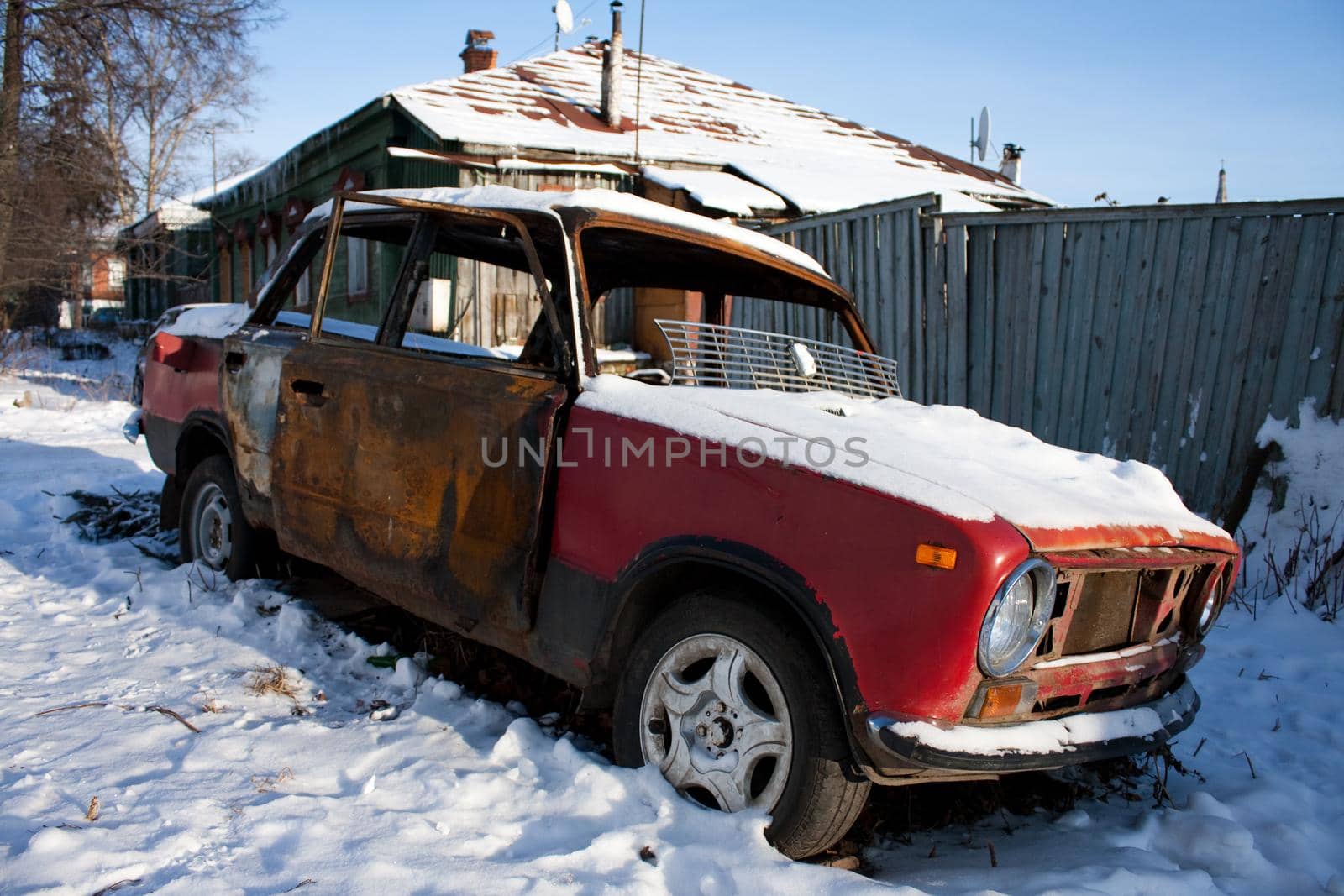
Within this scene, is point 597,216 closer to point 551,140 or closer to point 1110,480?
point 1110,480

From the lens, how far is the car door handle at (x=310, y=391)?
3557mm

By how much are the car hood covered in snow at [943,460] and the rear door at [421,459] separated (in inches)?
13.9

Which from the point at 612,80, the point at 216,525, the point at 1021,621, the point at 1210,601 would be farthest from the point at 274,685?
the point at 612,80

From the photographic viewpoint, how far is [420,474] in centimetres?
312

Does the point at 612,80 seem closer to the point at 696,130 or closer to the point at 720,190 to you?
the point at 696,130

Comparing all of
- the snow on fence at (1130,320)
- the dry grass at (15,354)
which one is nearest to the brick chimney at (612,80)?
the snow on fence at (1130,320)

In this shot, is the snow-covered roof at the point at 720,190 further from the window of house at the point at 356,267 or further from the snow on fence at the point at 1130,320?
the window of house at the point at 356,267

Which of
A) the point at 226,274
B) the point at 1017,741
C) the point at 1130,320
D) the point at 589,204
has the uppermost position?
the point at 226,274

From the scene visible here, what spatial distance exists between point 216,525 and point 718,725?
322 centimetres

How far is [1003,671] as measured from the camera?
2.15m

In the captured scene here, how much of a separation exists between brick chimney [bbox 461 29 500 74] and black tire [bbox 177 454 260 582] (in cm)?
1345

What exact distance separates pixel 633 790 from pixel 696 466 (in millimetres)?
931

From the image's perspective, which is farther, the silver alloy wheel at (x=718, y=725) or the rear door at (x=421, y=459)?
the rear door at (x=421, y=459)

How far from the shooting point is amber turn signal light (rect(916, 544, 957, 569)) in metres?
2.04
